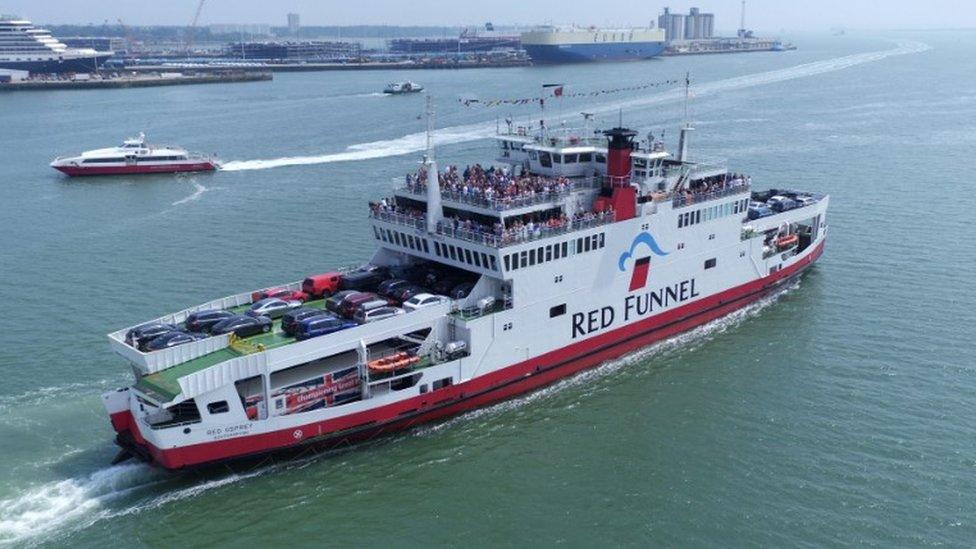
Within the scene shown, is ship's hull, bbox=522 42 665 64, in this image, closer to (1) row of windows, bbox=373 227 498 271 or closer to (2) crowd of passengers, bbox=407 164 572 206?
(2) crowd of passengers, bbox=407 164 572 206

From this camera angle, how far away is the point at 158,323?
25719 mm

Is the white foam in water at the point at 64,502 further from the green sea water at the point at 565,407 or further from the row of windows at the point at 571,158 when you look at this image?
the row of windows at the point at 571,158

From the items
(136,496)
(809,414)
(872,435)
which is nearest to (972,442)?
(872,435)

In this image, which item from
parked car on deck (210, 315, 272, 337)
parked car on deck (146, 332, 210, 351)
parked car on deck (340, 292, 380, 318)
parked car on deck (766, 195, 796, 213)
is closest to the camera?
parked car on deck (146, 332, 210, 351)

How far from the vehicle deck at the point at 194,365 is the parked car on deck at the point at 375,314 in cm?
218

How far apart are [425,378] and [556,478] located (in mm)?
4990

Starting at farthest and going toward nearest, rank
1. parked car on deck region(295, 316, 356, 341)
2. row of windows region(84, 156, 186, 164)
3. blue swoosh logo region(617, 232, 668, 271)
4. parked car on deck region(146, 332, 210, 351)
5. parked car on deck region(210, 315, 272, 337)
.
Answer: row of windows region(84, 156, 186, 164)
blue swoosh logo region(617, 232, 668, 271)
parked car on deck region(210, 315, 272, 337)
parked car on deck region(295, 316, 356, 341)
parked car on deck region(146, 332, 210, 351)

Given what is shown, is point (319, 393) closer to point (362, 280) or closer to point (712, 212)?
point (362, 280)

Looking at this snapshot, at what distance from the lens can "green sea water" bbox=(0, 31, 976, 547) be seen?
21891mm

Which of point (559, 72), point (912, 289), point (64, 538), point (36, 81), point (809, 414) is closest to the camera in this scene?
point (64, 538)

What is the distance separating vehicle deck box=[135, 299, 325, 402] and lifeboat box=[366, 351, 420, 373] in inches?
97.1

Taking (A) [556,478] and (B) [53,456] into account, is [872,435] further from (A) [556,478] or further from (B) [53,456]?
(B) [53,456]

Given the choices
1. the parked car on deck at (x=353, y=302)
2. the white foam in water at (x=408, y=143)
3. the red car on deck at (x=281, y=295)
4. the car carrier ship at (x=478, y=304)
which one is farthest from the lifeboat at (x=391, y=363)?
the white foam in water at (x=408, y=143)

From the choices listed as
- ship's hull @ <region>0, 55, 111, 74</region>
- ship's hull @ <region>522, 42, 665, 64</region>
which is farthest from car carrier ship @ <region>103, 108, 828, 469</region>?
ship's hull @ <region>522, 42, 665, 64</region>
